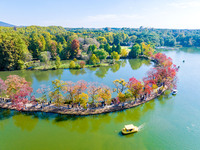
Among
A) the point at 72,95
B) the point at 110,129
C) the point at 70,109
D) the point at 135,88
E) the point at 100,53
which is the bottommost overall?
the point at 110,129

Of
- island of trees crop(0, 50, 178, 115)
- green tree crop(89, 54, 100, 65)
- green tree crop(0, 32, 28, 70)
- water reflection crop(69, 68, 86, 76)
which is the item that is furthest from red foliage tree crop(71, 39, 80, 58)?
island of trees crop(0, 50, 178, 115)

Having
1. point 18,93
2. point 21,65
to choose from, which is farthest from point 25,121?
point 21,65

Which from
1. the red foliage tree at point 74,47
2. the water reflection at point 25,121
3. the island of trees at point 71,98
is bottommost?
the water reflection at point 25,121

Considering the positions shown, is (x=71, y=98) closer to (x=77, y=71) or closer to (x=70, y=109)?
(x=70, y=109)

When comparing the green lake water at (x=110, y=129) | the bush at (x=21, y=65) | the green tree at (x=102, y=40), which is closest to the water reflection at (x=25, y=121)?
the green lake water at (x=110, y=129)

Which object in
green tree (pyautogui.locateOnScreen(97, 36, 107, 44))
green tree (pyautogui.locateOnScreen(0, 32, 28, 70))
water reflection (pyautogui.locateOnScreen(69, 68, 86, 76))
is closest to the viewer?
green tree (pyautogui.locateOnScreen(0, 32, 28, 70))

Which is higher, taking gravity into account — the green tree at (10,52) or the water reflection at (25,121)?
the green tree at (10,52)

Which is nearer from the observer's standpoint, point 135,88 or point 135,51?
point 135,88

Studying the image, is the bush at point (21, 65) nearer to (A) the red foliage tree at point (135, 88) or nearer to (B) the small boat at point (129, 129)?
(A) the red foliage tree at point (135, 88)

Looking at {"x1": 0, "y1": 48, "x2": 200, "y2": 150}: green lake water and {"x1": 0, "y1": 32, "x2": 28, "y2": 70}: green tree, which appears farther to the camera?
{"x1": 0, "y1": 32, "x2": 28, "y2": 70}: green tree

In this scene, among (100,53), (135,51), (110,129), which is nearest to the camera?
(110,129)

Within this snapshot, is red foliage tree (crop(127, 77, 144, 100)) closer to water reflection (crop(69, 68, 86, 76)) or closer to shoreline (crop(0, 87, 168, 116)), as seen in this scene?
shoreline (crop(0, 87, 168, 116))
